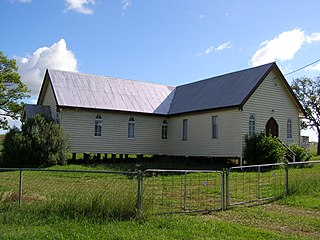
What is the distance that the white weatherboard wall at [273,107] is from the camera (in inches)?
1017

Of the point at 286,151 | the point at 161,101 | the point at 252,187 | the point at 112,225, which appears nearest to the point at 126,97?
the point at 161,101

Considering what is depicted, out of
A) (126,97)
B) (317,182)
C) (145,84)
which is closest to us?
(317,182)

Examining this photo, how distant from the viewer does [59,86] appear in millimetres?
28203

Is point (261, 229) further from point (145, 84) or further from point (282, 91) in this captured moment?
point (145, 84)

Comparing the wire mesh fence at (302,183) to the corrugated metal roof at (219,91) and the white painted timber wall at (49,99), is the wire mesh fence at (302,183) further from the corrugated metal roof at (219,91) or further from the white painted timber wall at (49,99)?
the white painted timber wall at (49,99)

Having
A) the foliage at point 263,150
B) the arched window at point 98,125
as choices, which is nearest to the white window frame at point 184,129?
the foliage at point 263,150

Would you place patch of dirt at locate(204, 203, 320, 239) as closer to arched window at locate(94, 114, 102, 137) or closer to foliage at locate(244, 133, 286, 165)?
foliage at locate(244, 133, 286, 165)

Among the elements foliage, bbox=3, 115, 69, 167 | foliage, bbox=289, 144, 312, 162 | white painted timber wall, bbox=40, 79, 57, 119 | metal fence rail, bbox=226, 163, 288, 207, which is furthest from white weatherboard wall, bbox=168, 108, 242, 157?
metal fence rail, bbox=226, 163, 288, 207

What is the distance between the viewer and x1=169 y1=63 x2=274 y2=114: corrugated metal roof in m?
26.0

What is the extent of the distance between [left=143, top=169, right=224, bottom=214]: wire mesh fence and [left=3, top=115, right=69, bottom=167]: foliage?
37.5ft

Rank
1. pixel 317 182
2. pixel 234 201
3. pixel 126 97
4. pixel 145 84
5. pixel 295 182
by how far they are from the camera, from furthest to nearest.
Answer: pixel 145 84 → pixel 126 97 → pixel 317 182 → pixel 295 182 → pixel 234 201

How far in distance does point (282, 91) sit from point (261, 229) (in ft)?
67.8

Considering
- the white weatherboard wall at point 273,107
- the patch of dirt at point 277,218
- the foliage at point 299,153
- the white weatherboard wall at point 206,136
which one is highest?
the white weatherboard wall at point 273,107

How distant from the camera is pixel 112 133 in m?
28.9
